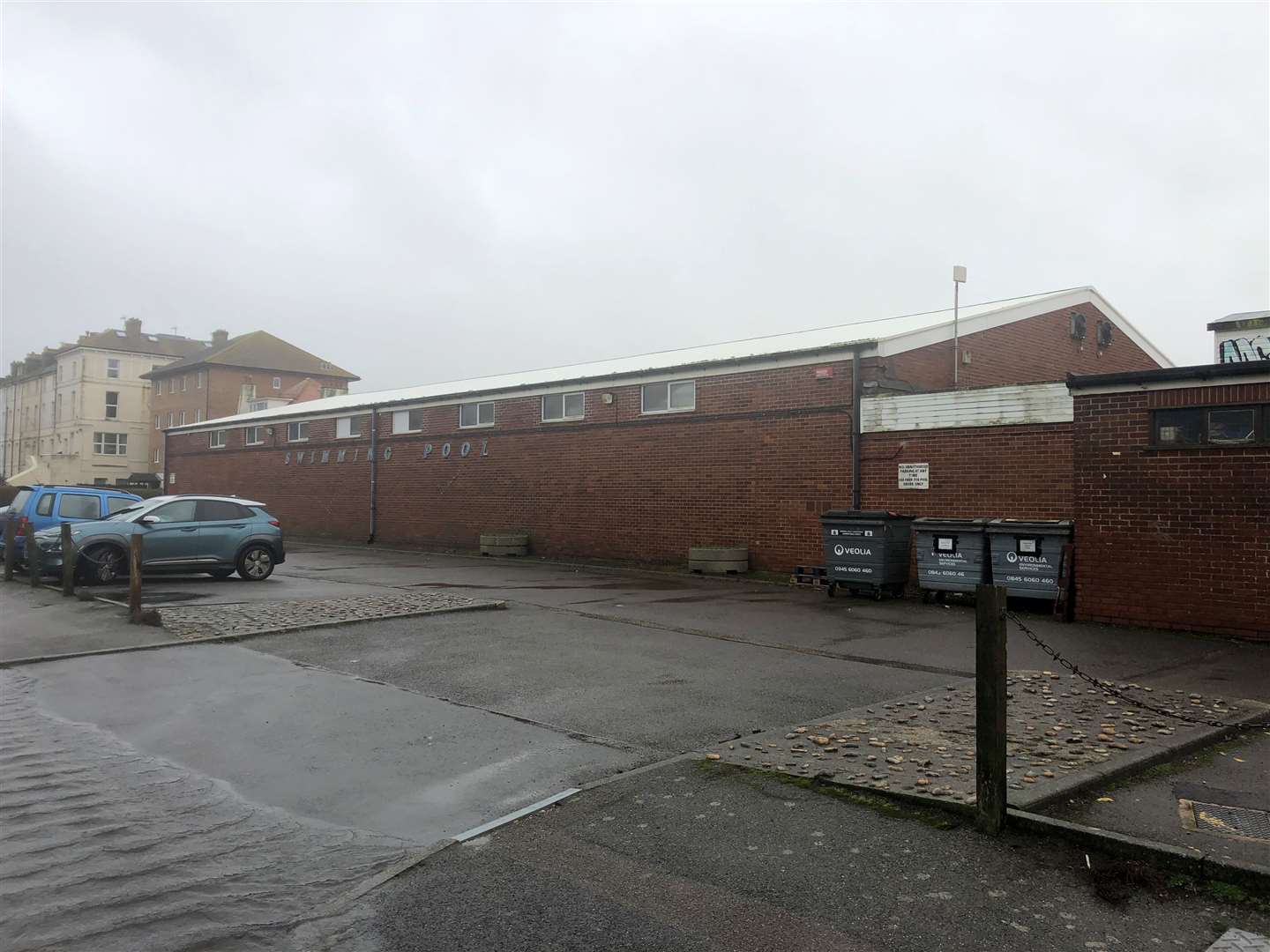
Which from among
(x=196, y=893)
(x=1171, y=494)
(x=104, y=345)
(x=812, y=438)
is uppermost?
(x=104, y=345)

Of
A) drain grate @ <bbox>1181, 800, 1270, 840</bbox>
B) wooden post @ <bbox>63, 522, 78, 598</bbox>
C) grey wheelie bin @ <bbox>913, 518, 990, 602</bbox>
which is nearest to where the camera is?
drain grate @ <bbox>1181, 800, 1270, 840</bbox>

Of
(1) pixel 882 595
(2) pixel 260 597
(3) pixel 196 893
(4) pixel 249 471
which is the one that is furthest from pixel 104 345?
Result: (3) pixel 196 893

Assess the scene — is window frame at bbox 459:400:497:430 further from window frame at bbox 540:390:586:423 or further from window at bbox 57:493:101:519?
window at bbox 57:493:101:519

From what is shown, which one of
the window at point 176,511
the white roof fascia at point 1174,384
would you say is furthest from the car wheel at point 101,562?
the white roof fascia at point 1174,384

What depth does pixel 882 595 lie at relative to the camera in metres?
15.0

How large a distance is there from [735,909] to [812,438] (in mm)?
14935

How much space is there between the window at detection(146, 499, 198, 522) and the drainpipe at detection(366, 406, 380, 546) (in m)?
13.1

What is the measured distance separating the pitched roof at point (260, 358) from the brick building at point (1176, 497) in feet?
207

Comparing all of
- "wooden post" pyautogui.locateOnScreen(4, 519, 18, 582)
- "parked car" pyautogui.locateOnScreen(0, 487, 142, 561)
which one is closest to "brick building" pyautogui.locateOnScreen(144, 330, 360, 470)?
"parked car" pyautogui.locateOnScreen(0, 487, 142, 561)

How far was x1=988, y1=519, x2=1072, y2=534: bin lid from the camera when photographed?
41.3ft

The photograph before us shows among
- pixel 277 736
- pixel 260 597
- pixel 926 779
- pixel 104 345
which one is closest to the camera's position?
pixel 926 779

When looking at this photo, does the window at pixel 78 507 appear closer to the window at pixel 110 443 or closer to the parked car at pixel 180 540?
the parked car at pixel 180 540

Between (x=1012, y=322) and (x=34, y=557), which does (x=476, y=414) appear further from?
(x=1012, y=322)

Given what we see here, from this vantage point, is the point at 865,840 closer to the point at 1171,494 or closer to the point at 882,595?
the point at 1171,494
